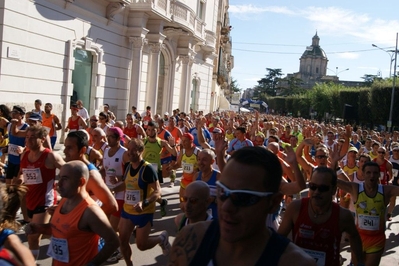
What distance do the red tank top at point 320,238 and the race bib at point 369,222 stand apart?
6.33 ft

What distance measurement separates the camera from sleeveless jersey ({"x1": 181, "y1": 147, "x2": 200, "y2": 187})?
784 cm

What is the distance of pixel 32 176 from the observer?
17.9ft

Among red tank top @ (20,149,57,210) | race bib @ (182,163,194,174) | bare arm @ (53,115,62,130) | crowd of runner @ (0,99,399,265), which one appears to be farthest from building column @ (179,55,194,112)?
red tank top @ (20,149,57,210)

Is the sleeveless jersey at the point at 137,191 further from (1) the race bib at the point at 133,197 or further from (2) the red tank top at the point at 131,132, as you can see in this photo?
(2) the red tank top at the point at 131,132

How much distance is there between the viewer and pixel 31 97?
47.9ft

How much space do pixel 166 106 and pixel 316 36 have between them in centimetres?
14941

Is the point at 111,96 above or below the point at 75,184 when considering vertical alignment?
above

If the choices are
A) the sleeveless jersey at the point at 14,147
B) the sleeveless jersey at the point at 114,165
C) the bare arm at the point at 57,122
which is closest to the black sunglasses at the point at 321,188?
the sleeveless jersey at the point at 114,165

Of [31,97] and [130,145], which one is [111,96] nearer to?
[31,97]

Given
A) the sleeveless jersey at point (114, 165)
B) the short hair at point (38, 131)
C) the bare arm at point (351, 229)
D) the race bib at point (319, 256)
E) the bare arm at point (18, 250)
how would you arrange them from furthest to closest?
the sleeveless jersey at point (114, 165) < the short hair at point (38, 131) < the bare arm at point (351, 229) < the race bib at point (319, 256) < the bare arm at point (18, 250)

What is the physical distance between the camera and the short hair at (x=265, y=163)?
192 cm

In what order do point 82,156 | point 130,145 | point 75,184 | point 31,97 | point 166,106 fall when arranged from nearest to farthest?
1. point 75,184
2. point 82,156
3. point 130,145
4. point 31,97
5. point 166,106

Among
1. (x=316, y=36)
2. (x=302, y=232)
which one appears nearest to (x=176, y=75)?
(x=302, y=232)

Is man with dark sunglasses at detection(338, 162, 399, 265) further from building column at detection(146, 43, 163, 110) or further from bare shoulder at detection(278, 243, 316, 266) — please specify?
building column at detection(146, 43, 163, 110)
